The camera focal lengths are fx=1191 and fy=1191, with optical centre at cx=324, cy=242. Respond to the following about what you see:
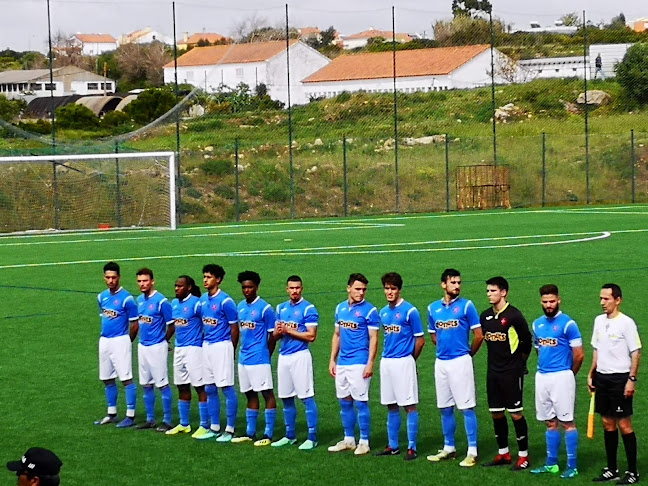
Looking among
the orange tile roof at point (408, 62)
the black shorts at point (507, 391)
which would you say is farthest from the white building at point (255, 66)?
the black shorts at point (507, 391)

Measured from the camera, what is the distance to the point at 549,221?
39.3 metres

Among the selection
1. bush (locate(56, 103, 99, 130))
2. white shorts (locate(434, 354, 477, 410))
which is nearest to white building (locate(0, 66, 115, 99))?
bush (locate(56, 103, 99, 130))

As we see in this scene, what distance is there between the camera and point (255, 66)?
7075 centimetres

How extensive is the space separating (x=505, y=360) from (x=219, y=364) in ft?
10.6

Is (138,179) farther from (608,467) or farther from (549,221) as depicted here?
(608,467)

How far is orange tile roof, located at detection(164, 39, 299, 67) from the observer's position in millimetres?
71875

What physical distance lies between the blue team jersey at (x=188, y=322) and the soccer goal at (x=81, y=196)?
27846 millimetres

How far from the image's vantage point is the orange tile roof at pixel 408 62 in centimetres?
6675

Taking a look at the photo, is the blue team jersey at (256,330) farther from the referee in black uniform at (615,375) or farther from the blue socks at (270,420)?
the referee in black uniform at (615,375)

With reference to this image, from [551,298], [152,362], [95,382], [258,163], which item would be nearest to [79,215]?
[258,163]

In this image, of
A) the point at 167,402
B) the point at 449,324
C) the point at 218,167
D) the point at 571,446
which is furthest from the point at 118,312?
the point at 218,167

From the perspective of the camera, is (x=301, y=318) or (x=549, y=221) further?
(x=549, y=221)

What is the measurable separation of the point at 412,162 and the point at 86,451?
40844 mm

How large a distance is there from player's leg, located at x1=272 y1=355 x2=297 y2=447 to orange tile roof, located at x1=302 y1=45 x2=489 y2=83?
5456 centimetres
